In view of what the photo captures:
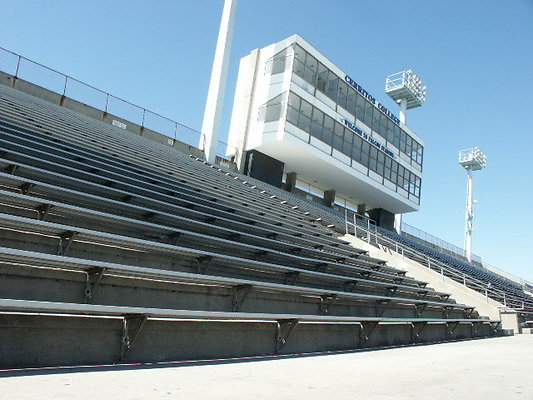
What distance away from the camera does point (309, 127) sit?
16266 mm

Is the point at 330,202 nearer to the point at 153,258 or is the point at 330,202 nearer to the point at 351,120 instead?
the point at 351,120

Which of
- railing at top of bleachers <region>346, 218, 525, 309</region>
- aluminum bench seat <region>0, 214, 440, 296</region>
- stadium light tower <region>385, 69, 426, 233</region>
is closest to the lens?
aluminum bench seat <region>0, 214, 440, 296</region>

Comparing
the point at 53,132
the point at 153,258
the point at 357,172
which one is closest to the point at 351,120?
the point at 357,172

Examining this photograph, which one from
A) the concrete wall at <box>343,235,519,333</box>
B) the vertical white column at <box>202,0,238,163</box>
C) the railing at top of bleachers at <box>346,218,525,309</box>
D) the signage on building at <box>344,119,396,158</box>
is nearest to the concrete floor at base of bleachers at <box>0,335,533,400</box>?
the concrete wall at <box>343,235,519,333</box>

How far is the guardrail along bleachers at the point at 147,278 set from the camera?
270cm

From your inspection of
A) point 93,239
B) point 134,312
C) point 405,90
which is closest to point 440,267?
point 93,239

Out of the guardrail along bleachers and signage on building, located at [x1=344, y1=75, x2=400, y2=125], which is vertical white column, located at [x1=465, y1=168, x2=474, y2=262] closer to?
signage on building, located at [x1=344, y1=75, x2=400, y2=125]

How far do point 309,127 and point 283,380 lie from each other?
14332 millimetres

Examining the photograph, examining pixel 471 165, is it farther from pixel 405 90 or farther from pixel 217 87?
pixel 217 87

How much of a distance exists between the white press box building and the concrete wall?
22.0 feet

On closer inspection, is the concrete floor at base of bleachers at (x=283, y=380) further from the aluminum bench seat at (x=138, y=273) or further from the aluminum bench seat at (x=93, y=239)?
the aluminum bench seat at (x=93, y=239)

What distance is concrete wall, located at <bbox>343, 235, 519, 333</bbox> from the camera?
30.6 ft

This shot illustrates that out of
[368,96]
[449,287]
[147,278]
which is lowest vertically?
[147,278]

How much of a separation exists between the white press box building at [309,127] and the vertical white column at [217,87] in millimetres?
1871
